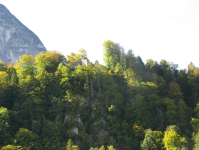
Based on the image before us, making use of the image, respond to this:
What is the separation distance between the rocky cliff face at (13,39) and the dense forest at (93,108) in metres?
100

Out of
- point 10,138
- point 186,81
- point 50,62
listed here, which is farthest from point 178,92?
point 10,138

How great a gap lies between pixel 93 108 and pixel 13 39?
12608cm

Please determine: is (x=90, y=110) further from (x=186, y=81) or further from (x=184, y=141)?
(x=186, y=81)

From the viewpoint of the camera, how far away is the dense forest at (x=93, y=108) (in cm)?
4076

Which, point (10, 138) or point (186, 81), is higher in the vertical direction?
point (186, 81)

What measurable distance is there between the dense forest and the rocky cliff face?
330 feet

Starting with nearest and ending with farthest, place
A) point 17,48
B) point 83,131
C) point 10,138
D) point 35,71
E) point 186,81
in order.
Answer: point 10,138 < point 83,131 < point 35,71 < point 186,81 < point 17,48

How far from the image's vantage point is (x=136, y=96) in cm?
5059

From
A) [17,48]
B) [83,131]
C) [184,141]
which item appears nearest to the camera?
[184,141]

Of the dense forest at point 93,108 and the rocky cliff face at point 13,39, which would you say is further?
the rocky cliff face at point 13,39

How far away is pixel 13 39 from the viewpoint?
150375mm

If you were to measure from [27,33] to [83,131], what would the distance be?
13994cm

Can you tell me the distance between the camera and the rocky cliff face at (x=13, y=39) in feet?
477

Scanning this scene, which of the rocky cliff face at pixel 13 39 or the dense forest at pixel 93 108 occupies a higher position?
the rocky cliff face at pixel 13 39
